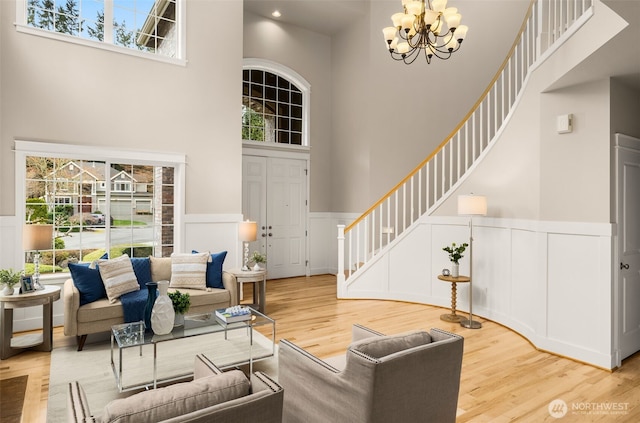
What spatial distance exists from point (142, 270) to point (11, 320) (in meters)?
1.30

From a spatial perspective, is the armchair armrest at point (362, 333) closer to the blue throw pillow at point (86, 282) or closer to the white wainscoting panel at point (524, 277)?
the white wainscoting panel at point (524, 277)

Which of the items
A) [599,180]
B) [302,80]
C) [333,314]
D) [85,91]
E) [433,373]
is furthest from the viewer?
[302,80]

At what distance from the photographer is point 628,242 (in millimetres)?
3898

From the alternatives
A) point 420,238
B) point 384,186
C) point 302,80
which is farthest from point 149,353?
→ point 302,80

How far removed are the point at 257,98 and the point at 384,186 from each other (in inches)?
121

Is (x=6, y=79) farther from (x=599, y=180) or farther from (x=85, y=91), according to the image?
(x=599, y=180)

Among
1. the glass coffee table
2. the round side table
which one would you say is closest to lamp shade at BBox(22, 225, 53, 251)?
the glass coffee table

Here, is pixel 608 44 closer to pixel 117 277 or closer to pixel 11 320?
pixel 117 277

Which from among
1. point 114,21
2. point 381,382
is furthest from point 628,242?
point 114,21

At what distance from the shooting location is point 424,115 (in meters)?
7.71

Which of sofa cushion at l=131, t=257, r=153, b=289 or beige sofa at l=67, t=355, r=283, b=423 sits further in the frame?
sofa cushion at l=131, t=257, r=153, b=289

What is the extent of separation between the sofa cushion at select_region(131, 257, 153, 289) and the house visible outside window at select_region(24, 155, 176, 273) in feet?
2.72

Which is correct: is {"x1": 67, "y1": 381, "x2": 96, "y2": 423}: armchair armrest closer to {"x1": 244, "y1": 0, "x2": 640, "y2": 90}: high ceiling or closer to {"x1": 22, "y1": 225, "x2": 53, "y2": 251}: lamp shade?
{"x1": 22, "y1": 225, "x2": 53, "y2": 251}: lamp shade

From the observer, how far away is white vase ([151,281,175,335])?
3289 millimetres
